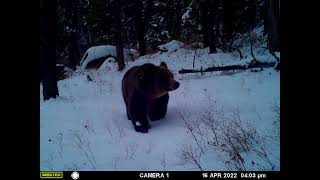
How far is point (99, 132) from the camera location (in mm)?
→ 6098

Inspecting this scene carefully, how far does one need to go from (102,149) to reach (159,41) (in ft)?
76.5

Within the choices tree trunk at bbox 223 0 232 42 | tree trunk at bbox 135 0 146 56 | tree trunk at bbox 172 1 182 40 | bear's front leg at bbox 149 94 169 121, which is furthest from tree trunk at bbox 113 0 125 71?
bear's front leg at bbox 149 94 169 121

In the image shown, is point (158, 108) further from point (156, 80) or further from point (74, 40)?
point (74, 40)

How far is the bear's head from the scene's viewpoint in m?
6.45

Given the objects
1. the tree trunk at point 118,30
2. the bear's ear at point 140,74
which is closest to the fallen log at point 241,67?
the bear's ear at point 140,74

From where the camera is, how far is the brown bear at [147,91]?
21.2ft

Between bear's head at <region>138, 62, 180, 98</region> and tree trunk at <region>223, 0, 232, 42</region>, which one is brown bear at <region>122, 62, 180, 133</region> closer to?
bear's head at <region>138, 62, 180, 98</region>

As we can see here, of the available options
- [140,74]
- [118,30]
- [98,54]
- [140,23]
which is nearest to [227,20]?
[118,30]

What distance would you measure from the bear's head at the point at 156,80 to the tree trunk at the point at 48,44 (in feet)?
11.1

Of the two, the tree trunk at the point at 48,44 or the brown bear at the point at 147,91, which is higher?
the tree trunk at the point at 48,44

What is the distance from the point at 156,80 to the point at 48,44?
353cm

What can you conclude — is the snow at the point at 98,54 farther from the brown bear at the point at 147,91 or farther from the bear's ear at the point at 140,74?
the bear's ear at the point at 140,74

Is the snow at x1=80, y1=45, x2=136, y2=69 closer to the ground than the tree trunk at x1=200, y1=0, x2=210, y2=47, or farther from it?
closer to the ground
